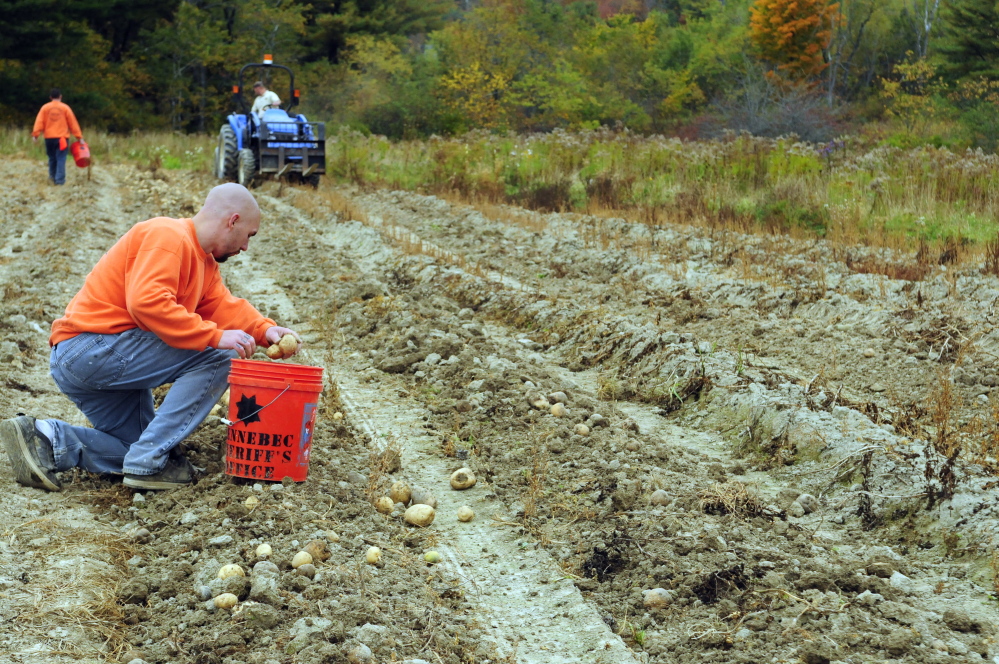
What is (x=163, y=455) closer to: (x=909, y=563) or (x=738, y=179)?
(x=909, y=563)

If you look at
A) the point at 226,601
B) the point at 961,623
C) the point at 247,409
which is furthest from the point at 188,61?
the point at 961,623

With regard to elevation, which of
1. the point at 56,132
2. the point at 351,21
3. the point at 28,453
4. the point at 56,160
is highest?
the point at 351,21

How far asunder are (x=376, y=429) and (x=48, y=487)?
70.5 inches

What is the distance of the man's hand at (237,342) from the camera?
4031 mm

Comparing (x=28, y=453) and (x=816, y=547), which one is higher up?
(x=28, y=453)

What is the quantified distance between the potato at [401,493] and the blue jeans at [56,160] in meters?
14.3

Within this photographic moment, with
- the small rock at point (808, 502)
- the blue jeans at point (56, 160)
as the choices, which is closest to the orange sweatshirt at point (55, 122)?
the blue jeans at point (56, 160)

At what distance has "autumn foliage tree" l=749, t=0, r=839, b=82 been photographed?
33094 millimetres

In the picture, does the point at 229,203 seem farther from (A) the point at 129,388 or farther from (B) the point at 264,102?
(B) the point at 264,102

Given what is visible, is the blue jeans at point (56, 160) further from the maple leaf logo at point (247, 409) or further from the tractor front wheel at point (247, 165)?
the maple leaf logo at point (247, 409)

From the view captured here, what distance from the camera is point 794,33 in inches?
1335

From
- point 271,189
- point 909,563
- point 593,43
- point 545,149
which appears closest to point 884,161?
point 545,149

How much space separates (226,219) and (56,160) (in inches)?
559

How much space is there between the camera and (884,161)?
44.0 feet
